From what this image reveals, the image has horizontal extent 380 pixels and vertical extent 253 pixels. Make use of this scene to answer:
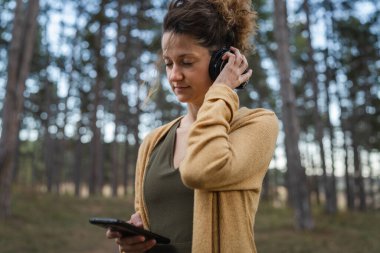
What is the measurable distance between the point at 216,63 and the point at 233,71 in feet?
0.29

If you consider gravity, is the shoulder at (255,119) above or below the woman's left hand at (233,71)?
below

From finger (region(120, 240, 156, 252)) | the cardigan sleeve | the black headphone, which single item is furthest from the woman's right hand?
the black headphone

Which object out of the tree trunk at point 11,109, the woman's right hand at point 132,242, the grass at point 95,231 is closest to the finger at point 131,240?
the woman's right hand at point 132,242

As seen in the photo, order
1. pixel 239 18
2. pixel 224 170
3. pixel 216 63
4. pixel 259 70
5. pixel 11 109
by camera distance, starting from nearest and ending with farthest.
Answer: pixel 224 170
pixel 216 63
pixel 239 18
pixel 11 109
pixel 259 70

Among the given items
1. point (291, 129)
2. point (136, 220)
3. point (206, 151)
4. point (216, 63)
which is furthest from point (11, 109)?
point (206, 151)

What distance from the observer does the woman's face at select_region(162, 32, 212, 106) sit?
1.70 m

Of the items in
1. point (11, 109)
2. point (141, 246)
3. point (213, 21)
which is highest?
point (11, 109)

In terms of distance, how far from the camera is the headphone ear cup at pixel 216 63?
1698 mm

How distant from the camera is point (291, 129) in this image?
37.8 ft

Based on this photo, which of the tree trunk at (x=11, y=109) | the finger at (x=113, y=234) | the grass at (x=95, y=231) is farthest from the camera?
the tree trunk at (x=11, y=109)

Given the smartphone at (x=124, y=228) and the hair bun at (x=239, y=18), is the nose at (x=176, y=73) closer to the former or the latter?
the hair bun at (x=239, y=18)

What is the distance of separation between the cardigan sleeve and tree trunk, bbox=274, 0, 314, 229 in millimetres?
10051

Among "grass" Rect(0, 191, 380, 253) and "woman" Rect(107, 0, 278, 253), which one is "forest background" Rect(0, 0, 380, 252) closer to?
"grass" Rect(0, 191, 380, 253)

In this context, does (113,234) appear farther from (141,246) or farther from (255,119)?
(255,119)
